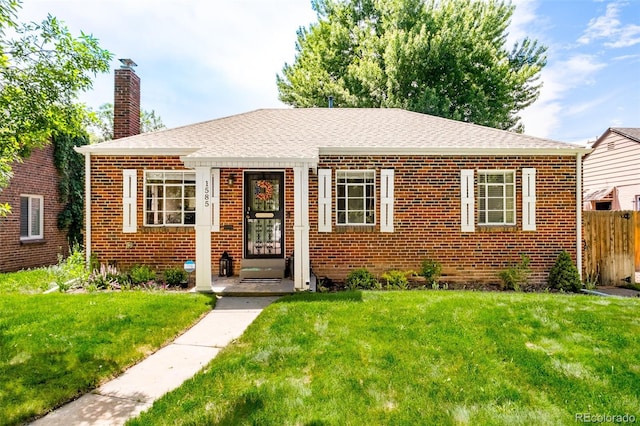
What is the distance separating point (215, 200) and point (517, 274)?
273 inches

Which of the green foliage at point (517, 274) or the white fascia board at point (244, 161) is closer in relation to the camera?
the white fascia board at point (244, 161)

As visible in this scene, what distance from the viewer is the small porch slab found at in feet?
21.6

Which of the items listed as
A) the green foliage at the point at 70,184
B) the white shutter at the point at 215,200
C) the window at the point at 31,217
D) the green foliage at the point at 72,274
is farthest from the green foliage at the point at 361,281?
the window at the point at 31,217

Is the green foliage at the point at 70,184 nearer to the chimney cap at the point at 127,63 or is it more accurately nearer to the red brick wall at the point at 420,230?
the chimney cap at the point at 127,63

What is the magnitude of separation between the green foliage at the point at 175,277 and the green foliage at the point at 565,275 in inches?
317

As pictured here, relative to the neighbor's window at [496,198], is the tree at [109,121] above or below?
above

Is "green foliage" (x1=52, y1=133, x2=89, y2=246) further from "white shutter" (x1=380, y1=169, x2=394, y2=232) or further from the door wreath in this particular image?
"white shutter" (x1=380, y1=169, x2=394, y2=232)

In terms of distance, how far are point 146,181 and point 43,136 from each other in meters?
3.77

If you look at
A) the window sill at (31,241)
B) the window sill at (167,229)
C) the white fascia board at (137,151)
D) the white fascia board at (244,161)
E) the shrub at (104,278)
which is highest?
the white fascia board at (137,151)

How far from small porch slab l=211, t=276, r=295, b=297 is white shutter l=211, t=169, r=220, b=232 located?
1223 millimetres

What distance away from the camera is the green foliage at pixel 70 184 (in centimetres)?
1160

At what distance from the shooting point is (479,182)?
25.9 feet

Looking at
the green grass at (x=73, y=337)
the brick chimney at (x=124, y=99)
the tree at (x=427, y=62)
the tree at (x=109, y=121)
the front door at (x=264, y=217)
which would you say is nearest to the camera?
the green grass at (x=73, y=337)

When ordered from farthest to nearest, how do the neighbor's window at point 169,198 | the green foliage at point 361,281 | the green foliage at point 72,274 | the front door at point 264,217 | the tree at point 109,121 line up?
the tree at point 109,121, the front door at point 264,217, the neighbor's window at point 169,198, the green foliage at point 361,281, the green foliage at point 72,274
